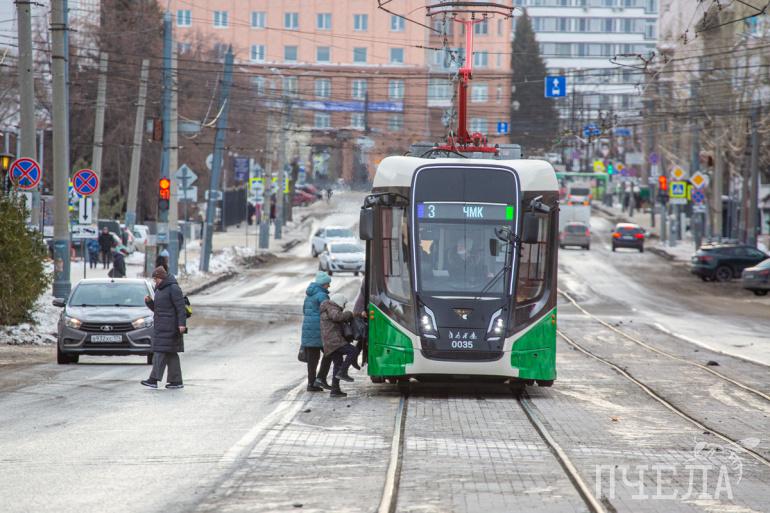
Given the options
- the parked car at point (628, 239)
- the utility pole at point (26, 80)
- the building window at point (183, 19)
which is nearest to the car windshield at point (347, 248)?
the parked car at point (628, 239)

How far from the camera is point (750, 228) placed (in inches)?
2530

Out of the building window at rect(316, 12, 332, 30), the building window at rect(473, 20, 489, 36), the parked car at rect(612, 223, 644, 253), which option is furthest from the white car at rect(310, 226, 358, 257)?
the building window at rect(316, 12, 332, 30)

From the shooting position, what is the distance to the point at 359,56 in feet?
373

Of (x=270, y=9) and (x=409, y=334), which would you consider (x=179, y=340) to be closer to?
(x=409, y=334)

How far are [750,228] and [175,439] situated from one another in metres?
53.8

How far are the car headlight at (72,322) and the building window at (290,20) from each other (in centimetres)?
8782

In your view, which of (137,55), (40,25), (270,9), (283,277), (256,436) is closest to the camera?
(256,436)

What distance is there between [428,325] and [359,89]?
9573cm

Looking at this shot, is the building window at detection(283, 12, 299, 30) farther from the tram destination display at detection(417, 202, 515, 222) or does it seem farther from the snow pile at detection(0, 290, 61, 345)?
the tram destination display at detection(417, 202, 515, 222)

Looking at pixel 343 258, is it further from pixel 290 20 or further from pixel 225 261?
pixel 290 20

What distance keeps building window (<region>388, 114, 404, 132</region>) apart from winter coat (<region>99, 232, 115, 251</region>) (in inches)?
2275

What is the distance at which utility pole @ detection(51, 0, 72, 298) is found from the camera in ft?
106

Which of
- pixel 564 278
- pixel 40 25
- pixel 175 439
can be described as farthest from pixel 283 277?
pixel 175 439

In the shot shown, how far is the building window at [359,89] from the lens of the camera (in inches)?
4437
